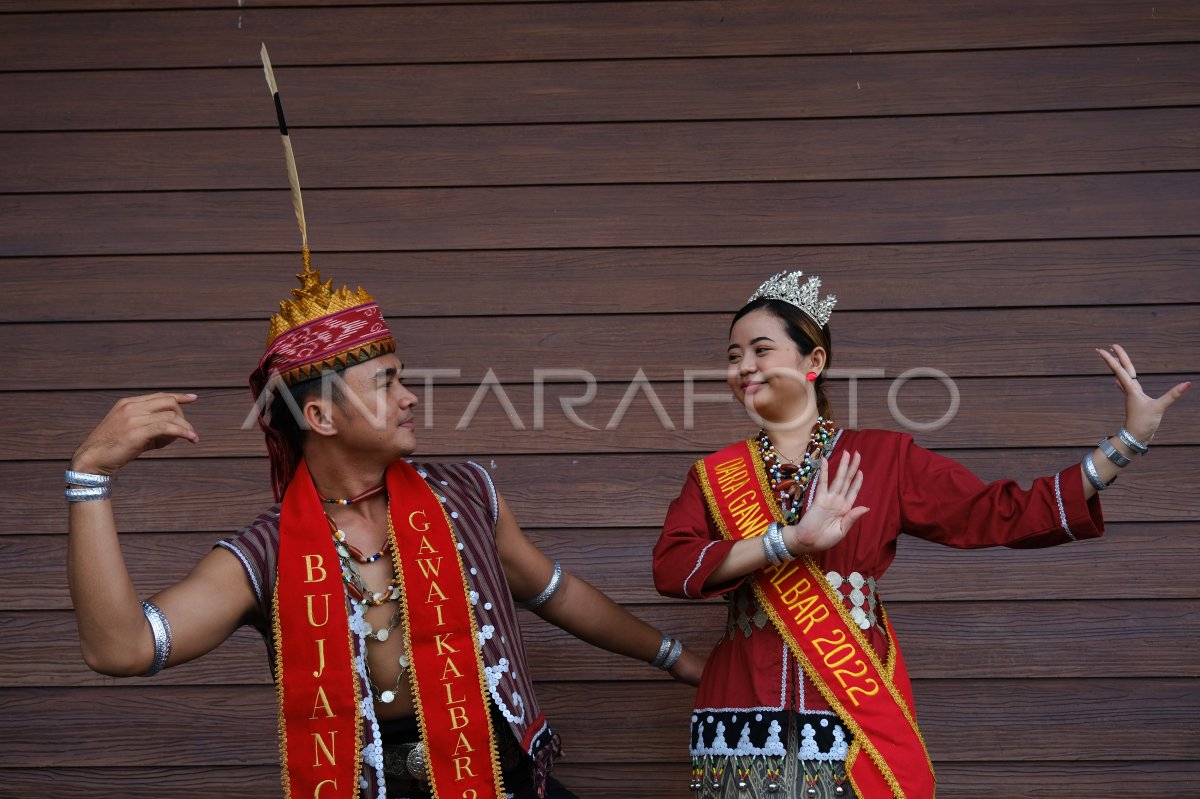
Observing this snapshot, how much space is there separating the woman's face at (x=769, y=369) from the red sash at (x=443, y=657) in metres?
0.72

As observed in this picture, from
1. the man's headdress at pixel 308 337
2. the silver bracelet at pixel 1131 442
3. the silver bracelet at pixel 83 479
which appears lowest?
the silver bracelet at pixel 83 479

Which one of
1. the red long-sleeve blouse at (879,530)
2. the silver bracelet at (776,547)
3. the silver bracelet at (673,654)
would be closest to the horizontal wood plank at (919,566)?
Answer: the silver bracelet at (673,654)

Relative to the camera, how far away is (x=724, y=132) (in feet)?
11.3

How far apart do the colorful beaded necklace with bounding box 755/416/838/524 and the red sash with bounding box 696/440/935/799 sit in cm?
3

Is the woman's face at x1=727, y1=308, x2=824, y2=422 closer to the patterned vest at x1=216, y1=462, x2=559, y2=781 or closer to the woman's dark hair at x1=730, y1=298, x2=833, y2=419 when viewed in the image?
the woman's dark hair at x1=730, y1=298, x2=833, y2=419

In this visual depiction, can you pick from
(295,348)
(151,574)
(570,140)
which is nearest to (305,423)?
(295,348)

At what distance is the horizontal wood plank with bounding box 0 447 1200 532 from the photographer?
3332mm

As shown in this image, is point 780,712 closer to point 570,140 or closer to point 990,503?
point 990,503

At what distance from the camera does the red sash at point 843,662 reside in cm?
233

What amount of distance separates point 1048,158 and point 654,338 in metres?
1.23

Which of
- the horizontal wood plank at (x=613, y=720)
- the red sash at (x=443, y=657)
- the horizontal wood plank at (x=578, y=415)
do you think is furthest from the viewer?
the horizontal wood plank at (x=578, y=415)

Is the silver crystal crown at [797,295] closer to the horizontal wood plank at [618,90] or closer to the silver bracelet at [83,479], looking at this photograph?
the horizontal wood plank at [618,90]

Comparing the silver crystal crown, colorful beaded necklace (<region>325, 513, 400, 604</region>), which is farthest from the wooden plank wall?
colorful beaded necklace (<region>325, 513, 400, 604</region>)

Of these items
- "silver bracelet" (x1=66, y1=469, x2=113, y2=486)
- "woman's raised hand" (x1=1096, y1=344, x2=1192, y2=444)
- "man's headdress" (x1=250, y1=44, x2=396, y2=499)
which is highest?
"man's headdress" (x1=250, y1=44, x2=396, y2=499)
